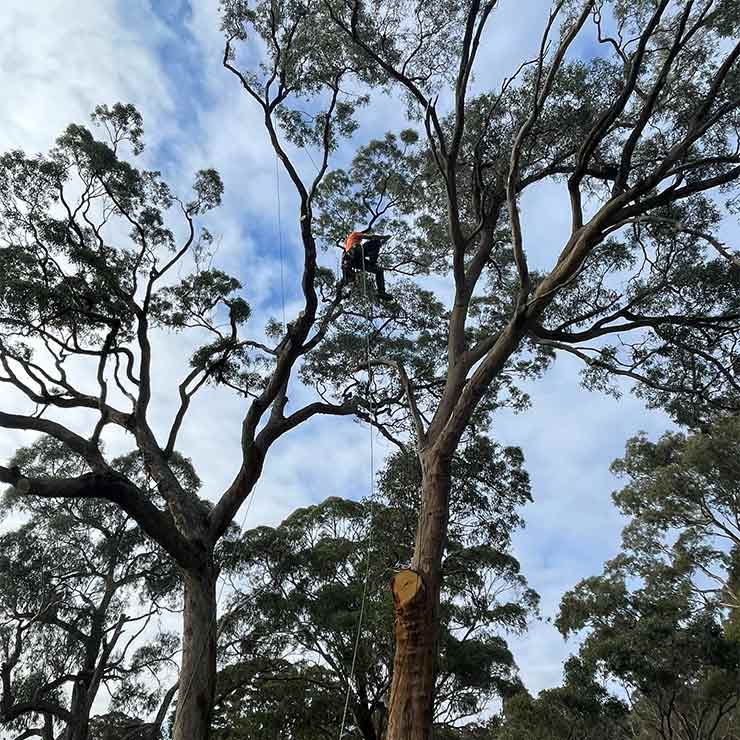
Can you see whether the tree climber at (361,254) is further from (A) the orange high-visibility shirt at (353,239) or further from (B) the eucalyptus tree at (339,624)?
(B) the eucalyptus tree at (339,624)

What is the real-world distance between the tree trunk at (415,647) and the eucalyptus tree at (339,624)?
628 centimetres

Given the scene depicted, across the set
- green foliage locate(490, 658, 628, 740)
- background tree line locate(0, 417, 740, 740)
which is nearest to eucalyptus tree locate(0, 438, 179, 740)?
background tree line locate(0, 417, 740, 740)

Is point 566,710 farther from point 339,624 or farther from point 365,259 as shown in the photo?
point 365,259

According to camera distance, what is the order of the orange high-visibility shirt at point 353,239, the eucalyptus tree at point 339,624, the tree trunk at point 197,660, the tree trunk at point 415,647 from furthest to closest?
1. the eucalyptus tree at point 339,624
2. the orange high-visibility shirt at point 353,239
3. the tree trunk at point 197,660
4. the tree trunk at point 415,647

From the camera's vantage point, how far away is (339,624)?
36.3ft

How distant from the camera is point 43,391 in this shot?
7.84 meters

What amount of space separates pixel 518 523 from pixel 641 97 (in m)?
6.17

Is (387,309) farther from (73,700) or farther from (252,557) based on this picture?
(73,700)

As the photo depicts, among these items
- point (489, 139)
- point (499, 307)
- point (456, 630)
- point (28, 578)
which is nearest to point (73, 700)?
point (28, 578)

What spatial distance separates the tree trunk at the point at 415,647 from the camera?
11.9 ft

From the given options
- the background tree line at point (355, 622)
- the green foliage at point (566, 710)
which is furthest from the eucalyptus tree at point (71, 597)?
the green foliage at point (566, 710)

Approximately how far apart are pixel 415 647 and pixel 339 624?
7.86 m

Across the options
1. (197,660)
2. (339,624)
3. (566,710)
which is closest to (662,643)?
(566,710)

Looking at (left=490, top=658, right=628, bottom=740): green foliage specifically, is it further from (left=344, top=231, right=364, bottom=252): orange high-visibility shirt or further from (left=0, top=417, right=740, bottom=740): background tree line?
(left=344, top=231, right=364, bottom=252): orange high-visibility shirt
